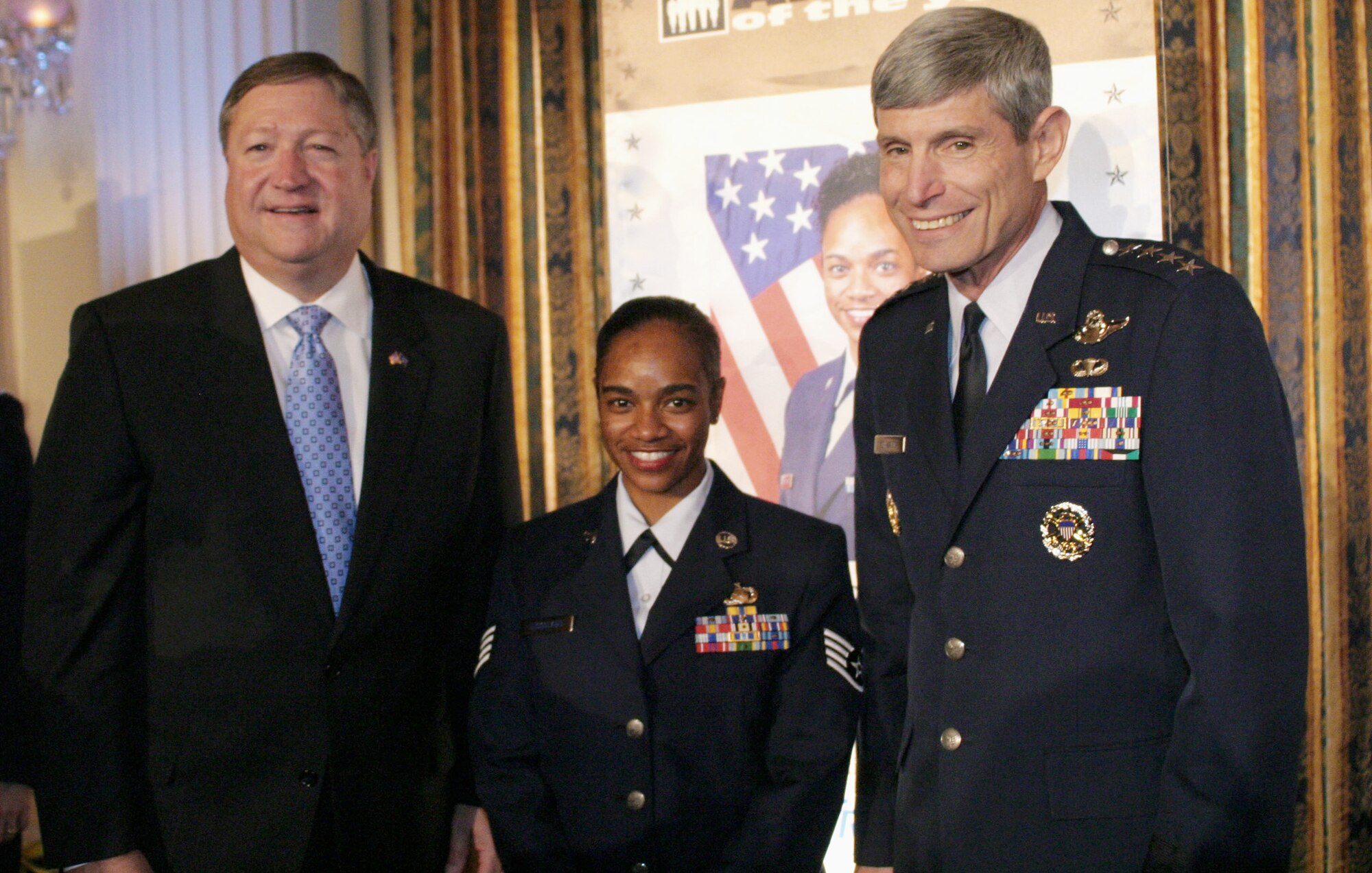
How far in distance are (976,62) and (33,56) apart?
3.51 m

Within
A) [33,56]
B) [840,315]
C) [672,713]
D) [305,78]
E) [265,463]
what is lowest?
[672,713]

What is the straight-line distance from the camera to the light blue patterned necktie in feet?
6.44

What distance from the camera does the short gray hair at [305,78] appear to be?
6.59ft

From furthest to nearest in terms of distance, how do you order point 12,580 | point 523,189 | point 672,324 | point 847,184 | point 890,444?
point 523,189, point 847,184, point 12,580, point 672,324, point 890,444

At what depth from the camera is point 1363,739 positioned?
3219mm

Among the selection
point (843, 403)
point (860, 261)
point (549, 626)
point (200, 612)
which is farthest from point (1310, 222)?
point (200, 612)

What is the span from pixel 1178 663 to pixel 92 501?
5.36 feet

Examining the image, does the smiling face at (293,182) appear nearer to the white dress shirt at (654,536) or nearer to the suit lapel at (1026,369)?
the white dress shirt at (654,536)

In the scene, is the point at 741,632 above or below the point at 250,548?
below

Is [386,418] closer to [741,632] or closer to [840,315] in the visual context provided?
[741,632]

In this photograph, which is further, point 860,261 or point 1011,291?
point 860,261

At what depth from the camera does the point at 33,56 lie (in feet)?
12.6

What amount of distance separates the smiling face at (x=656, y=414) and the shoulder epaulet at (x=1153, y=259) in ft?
2.55

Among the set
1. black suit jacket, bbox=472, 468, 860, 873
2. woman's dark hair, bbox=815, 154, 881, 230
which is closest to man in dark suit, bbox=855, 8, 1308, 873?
black suit jacket, bbox=472, 468, 860, 873
